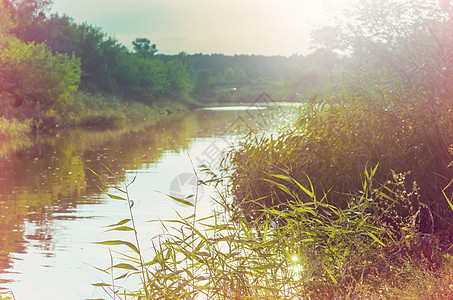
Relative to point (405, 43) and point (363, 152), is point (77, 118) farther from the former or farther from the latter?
point (363, 152)

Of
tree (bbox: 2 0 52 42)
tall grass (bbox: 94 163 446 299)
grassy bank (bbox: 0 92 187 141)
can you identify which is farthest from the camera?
tree (bbox: 2 0 52 42)

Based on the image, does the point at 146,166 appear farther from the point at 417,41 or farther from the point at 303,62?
the point at 303,62

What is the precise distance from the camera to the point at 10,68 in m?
30.6

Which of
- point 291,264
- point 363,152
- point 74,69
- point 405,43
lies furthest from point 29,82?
point 291,264

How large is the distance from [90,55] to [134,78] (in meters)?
5.98

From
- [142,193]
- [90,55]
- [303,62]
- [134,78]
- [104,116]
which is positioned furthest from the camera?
[303,62]

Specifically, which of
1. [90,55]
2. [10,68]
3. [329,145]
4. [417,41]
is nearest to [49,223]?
[329,145]

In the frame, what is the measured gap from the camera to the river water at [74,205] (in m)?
7.10

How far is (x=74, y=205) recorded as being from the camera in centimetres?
1164

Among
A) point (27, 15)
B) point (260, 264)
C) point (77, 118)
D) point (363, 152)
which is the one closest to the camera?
point (260, 264)

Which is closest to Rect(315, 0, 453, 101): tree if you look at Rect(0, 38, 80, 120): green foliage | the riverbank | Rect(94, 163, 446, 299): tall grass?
Rect(94, 163, 446, 299): tall grass

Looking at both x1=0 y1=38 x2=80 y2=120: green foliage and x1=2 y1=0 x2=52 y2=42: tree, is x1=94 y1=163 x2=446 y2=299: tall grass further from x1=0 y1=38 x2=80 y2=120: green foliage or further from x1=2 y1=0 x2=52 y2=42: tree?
x1=2 y1=0 x2=52 y2=42: tree

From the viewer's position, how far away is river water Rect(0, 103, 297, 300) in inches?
280

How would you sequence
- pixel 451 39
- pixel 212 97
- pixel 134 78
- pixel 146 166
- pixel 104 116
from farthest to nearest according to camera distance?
pixel 212 97
pixel 134 78
pixel 104 116
pixel 146 166
pixel 451 39
